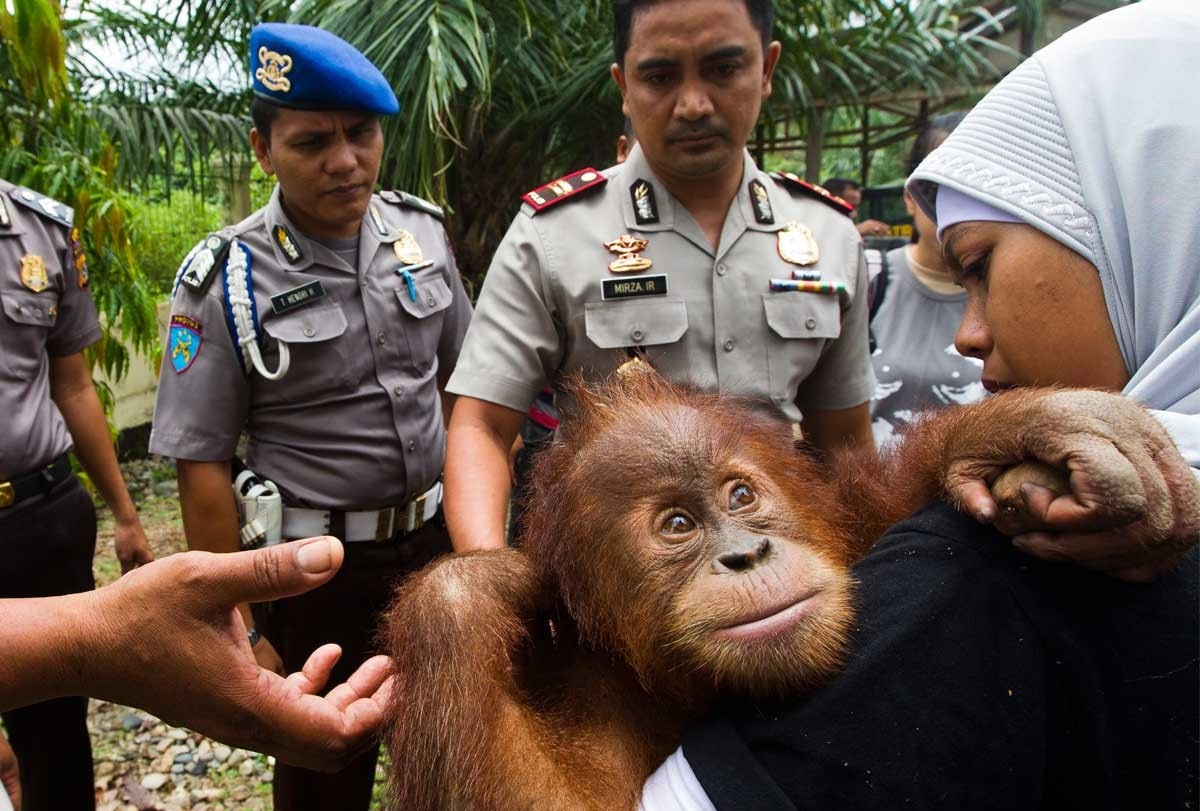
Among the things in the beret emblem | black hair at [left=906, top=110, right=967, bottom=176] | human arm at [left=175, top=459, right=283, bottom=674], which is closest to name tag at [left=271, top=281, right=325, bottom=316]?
human arm at [left=175, top=459, right=283, bottom=674]

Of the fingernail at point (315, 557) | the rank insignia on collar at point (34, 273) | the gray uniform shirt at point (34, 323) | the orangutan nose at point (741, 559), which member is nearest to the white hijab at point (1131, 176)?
the orangutan nose at point (741, 559)

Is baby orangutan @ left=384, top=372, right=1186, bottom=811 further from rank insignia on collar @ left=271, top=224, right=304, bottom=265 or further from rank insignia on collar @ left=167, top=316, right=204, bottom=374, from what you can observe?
rank insignia on collar @ left=271, top=224, right=304, bottom=265

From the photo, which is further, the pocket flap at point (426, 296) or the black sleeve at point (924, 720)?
the pocket flap at point (426, 296)

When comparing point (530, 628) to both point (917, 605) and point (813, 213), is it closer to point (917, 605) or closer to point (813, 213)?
point (917, 605)

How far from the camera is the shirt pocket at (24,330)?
317cm

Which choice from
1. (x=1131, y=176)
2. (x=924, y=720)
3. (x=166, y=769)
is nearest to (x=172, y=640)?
(x=924, y=720)

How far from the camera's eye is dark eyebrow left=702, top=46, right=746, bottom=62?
2402 mm

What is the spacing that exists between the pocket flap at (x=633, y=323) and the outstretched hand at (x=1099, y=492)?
1.38 m

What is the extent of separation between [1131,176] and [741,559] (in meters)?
0.82

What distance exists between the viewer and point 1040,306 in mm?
1296

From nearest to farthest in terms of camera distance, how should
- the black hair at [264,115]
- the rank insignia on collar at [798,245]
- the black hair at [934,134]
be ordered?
the rank insignia on collar at [798,245], the black hair at [264,115], the black hair at [934,134]

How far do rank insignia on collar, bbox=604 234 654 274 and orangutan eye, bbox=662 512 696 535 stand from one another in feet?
3.83

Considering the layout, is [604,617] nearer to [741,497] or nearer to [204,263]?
[741,497]

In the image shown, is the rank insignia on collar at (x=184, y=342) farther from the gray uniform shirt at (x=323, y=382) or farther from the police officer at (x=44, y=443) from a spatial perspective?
the police officer at (x=44, y=443)
